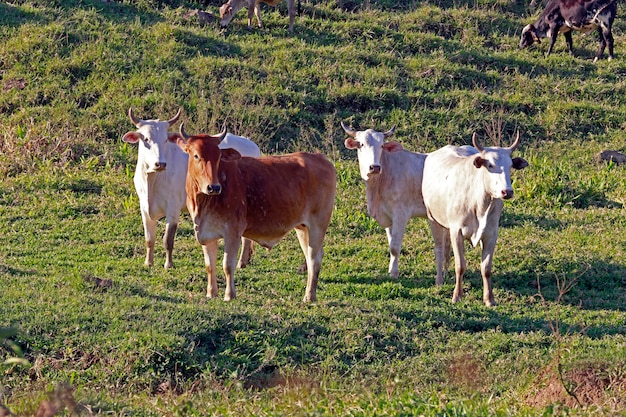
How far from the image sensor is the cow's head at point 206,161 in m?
9.23

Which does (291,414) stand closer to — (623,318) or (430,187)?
(623,318)

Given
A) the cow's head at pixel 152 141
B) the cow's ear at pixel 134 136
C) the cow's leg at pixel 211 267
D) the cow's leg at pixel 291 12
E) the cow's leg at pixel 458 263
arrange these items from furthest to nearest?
the cow's leg at pixel 291 12 < the cow's ear at pixel 134 136 < the cow's head at pixel 152 141 < the cow's leg at pixel 458 263 < the cow's leg at pixel 211 267

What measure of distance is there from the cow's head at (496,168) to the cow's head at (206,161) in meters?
2.21

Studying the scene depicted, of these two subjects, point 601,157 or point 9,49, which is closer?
point 601,157

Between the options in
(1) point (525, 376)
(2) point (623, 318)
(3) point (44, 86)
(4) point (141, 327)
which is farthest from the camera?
(3) point (44, 86)

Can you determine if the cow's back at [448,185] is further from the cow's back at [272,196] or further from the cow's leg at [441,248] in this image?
the cow's back at [272,196]

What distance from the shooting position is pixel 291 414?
619 cm

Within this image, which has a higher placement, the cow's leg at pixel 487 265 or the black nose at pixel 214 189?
the black nose at pixel 214 189

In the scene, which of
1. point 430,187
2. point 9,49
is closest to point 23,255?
point 430,187

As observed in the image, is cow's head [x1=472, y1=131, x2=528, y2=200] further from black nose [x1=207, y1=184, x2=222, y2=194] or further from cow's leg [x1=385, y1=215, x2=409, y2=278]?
black nose [x1=207, y1=184, x2=222, y2=194]

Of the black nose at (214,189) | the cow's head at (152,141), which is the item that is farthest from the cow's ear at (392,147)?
the black nose at (214,189)

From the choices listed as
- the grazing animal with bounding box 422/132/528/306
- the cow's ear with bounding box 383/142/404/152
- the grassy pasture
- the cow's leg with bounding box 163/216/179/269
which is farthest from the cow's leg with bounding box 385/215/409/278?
the cow's leg with bounding box 163/216/179/269

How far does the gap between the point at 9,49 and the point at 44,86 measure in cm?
117

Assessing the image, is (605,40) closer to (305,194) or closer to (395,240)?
(395,240)
